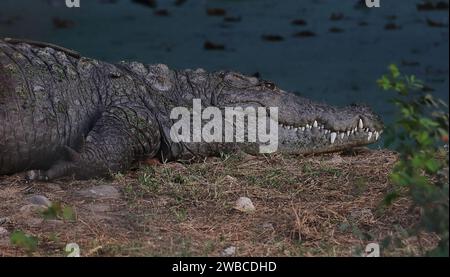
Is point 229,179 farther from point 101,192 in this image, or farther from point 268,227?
point 268,227

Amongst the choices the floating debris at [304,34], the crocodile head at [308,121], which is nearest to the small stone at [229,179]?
the crocodile head at [308,121]

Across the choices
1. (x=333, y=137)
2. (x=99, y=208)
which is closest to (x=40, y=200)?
(x=99, y=208)

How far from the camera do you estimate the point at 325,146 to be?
22.6 ft

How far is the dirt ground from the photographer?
15.2 ft

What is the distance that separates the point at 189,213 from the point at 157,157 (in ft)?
4.64

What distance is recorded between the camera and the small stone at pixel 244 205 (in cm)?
534

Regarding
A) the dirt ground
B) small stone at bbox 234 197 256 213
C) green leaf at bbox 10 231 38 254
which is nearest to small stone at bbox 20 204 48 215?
the dirt ground

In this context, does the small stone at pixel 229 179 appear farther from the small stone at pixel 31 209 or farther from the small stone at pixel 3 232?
the small stone at pixel 3 232

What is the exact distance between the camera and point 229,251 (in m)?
4.61

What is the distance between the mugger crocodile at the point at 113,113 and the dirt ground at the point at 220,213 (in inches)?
7.0

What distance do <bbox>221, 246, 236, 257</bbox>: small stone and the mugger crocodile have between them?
160 cm

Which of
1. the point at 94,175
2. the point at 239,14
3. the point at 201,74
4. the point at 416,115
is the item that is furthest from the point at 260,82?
the point at 239,14

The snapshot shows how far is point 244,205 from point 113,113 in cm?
148
